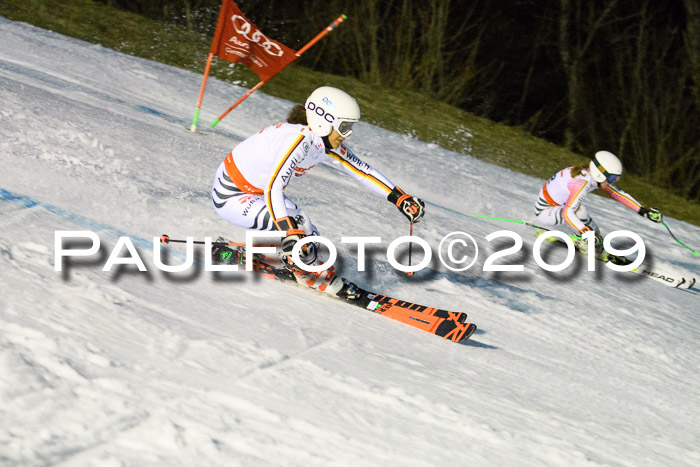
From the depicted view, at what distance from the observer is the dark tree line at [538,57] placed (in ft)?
50.3

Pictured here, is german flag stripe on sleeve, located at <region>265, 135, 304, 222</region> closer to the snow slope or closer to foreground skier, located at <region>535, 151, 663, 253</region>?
the snow slope

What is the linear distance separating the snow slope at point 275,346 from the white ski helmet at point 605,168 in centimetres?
88

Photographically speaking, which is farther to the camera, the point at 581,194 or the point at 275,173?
the point at 581,194

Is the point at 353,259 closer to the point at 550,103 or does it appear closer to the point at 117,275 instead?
the point at 117,275

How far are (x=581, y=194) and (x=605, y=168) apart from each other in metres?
0.33

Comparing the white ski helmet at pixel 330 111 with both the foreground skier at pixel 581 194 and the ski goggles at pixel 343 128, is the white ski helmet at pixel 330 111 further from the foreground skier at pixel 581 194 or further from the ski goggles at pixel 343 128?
the foreground skier at pixel 581 194

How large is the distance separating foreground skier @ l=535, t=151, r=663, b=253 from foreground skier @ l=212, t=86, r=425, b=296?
3.32 meters

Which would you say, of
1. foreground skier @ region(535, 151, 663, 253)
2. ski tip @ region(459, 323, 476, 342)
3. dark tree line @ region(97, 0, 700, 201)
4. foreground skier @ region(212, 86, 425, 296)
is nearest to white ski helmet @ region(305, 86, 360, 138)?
foreground skier @ region(212, 86, 425, 296)

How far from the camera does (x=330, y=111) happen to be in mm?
3936

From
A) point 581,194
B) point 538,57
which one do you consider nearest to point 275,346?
point 581,194

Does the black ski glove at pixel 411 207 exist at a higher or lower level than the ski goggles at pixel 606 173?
lower

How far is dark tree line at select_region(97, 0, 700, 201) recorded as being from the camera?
15.3m

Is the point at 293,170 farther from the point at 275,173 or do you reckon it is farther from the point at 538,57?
the point at 538,57

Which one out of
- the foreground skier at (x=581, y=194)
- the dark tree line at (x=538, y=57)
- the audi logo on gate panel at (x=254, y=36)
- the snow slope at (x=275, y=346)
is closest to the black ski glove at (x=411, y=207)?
the snow slope at (x=275, y=346)
